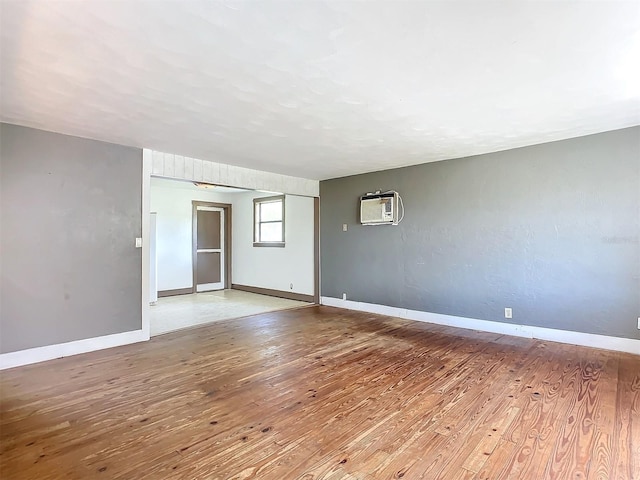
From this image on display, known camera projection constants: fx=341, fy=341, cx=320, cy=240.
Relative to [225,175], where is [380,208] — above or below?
below

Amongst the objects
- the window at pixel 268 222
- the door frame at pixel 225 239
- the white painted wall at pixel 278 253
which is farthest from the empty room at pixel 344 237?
the door frame at pixel 225 239

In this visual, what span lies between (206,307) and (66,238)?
302 cm

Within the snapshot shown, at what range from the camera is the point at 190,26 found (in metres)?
1.84

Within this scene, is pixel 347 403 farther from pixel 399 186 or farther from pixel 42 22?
pixel 399 186

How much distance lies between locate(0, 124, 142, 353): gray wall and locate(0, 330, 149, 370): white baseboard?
2.4 inches

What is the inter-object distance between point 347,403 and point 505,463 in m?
1.09

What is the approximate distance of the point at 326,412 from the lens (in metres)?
2.47

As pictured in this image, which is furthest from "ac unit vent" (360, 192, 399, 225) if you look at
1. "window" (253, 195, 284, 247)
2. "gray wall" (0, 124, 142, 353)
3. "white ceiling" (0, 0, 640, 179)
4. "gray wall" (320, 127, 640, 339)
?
"gray wall" (0, 124, 142, 353)

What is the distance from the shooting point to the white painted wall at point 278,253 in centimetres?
714

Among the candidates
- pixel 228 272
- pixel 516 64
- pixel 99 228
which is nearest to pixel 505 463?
pixel 516 64

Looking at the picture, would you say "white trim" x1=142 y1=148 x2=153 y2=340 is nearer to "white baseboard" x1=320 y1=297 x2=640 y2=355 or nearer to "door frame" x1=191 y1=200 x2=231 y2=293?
"white baseboard" x1=320 y1=297 x2=640 y2=355

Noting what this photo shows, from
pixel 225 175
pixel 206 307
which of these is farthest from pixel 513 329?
pixel 206 307

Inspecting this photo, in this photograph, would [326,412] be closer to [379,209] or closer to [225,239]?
[379,209]

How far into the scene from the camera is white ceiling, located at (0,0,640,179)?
1.78m
